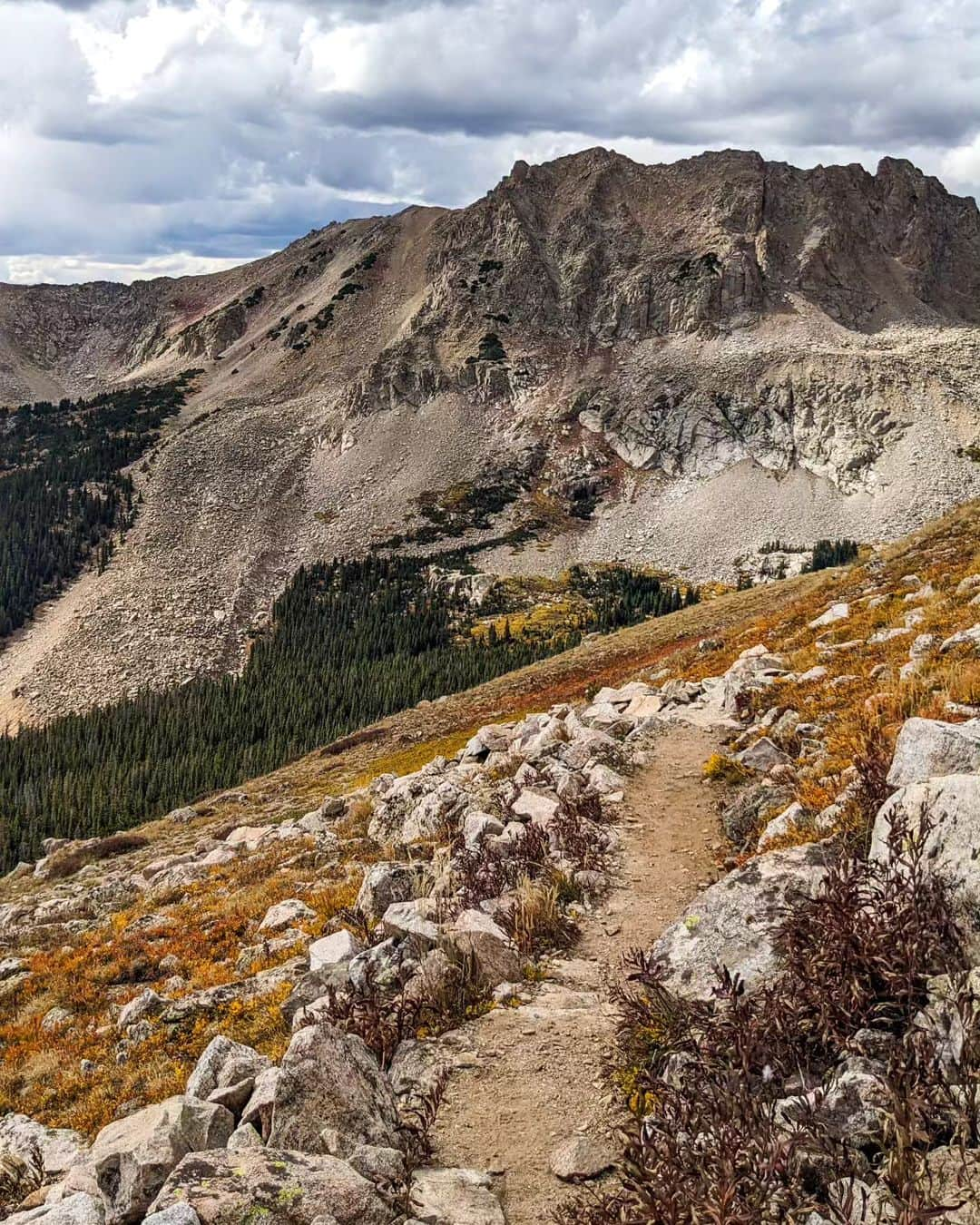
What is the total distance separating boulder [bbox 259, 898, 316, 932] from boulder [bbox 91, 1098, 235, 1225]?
25.6ft

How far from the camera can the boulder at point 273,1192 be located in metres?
5.07

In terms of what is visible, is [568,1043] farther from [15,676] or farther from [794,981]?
[15,676]

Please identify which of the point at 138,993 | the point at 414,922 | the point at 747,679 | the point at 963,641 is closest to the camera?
the point at 414,922

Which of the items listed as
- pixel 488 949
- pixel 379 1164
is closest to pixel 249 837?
pixel 488 949

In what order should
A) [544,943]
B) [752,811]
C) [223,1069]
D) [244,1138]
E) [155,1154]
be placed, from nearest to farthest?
1. [155,1154]
2. [244,1138]
3. [223,1069]
4. [544,943]
5. [752,811]

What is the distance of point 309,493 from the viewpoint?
14638 centimetres

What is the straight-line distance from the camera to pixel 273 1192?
206 inches

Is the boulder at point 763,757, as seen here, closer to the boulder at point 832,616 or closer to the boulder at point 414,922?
the boulder at point 414,922

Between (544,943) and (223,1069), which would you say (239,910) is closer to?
(223,1069)

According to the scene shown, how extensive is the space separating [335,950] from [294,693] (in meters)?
92.4

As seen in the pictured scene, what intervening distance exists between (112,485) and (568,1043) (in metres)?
167

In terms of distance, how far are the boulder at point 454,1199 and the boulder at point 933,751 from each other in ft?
19.0

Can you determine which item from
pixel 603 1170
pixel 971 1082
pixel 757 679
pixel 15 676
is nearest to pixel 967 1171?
pixel 971 1082

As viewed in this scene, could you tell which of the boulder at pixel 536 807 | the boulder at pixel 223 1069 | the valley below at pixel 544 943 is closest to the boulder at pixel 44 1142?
the valley below at pixel 544 943
